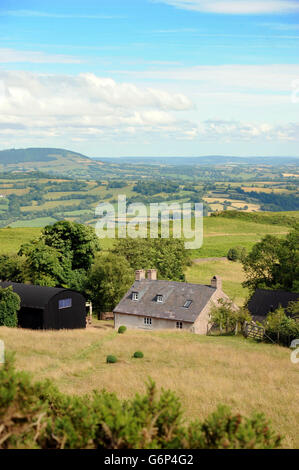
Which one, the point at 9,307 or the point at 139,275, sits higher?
the point at 139,275

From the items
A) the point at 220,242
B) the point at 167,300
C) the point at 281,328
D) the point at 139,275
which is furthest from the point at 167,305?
the point at 220,242

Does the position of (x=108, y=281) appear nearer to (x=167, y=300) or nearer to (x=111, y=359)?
(x=167, y=300)

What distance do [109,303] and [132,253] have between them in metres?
9.83

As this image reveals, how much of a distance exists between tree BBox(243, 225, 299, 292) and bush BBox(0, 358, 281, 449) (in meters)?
43.6

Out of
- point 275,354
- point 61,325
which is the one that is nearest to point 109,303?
point 61,325

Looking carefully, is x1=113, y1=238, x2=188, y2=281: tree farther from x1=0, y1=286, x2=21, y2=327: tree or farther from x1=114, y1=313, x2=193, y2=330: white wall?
x1=0, y1=286, x2=21, y2=327: tree

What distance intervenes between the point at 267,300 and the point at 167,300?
36.0 ft

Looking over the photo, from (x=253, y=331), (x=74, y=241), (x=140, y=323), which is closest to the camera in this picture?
(x=253, y=331)

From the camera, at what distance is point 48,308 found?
4584 centimetres

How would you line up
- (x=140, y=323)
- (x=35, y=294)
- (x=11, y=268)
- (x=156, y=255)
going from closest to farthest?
1. (x=35, y=294)
2. (x=140, y=323)
3. (x=11, y=268)
4. (x=156, y=255)

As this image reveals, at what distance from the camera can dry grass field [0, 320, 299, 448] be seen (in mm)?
25641

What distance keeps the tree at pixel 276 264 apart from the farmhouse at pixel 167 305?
8.24 metres

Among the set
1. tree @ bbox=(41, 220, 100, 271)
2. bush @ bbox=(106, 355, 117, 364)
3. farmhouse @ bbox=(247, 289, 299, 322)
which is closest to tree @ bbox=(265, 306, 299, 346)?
farmhouse @ bbox=(247, 289, 299, 322)

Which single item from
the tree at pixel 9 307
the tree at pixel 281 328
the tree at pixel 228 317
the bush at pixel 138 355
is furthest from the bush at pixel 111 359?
the tree at pixel 228 317
